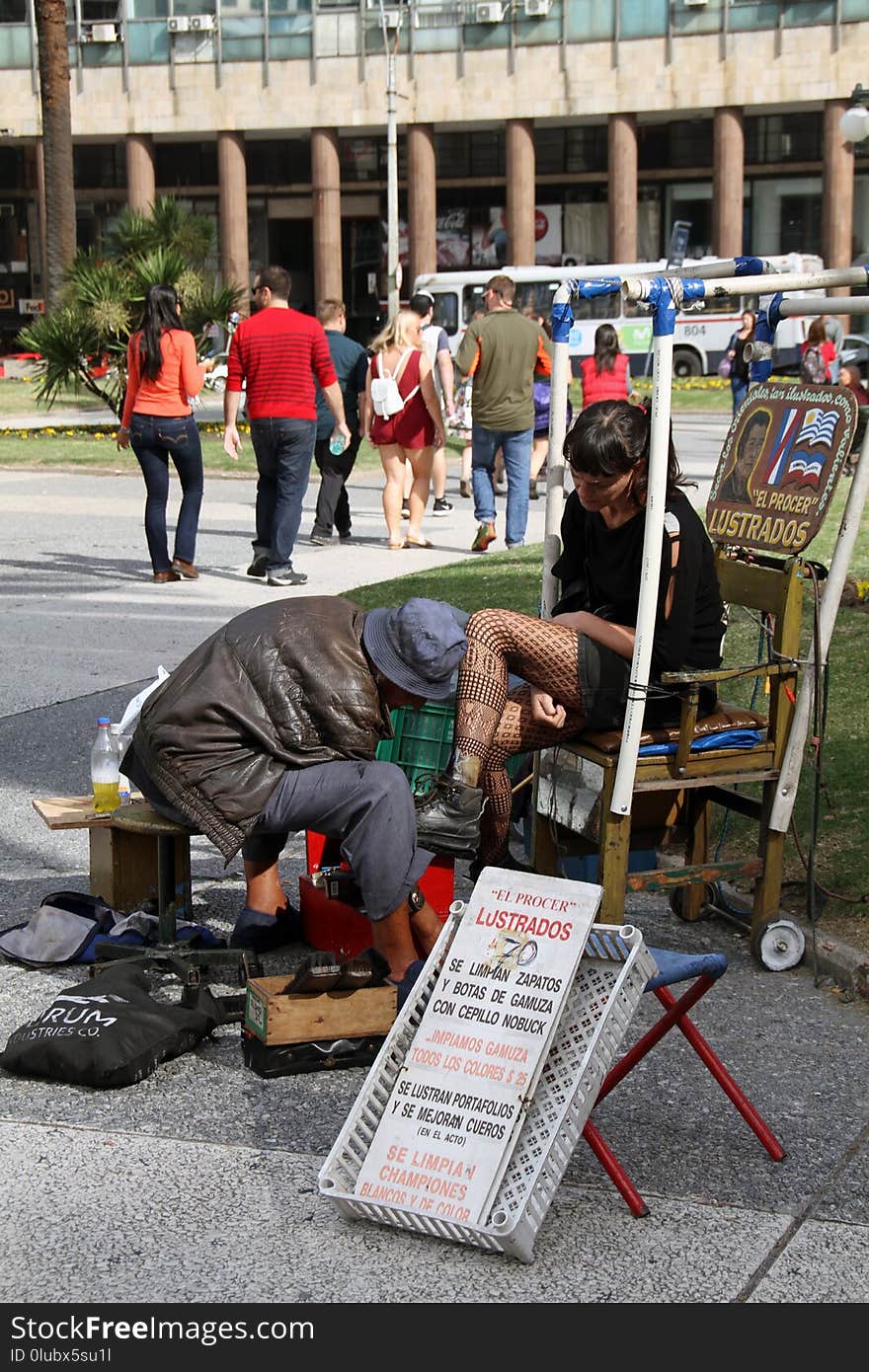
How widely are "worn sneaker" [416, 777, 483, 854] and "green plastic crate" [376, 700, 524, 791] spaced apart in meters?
0.52

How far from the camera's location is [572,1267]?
11.4ft

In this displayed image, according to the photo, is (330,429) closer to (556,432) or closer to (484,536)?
(484,536)

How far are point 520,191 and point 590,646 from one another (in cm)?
4586

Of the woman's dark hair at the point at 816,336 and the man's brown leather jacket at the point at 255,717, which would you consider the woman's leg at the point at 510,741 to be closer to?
the man's brown leather jacket at the point at 255,717

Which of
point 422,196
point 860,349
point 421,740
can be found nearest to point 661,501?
point 421,740

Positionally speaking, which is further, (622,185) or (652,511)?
(622,185)

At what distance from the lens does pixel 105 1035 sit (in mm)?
4348

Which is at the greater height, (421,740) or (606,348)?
(606,348)

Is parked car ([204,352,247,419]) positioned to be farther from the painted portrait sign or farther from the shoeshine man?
the shoeshine man

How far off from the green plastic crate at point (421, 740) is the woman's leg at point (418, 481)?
7.64 m

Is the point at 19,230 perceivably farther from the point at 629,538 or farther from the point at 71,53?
the point at 629,538

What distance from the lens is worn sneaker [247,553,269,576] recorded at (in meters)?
11.8
